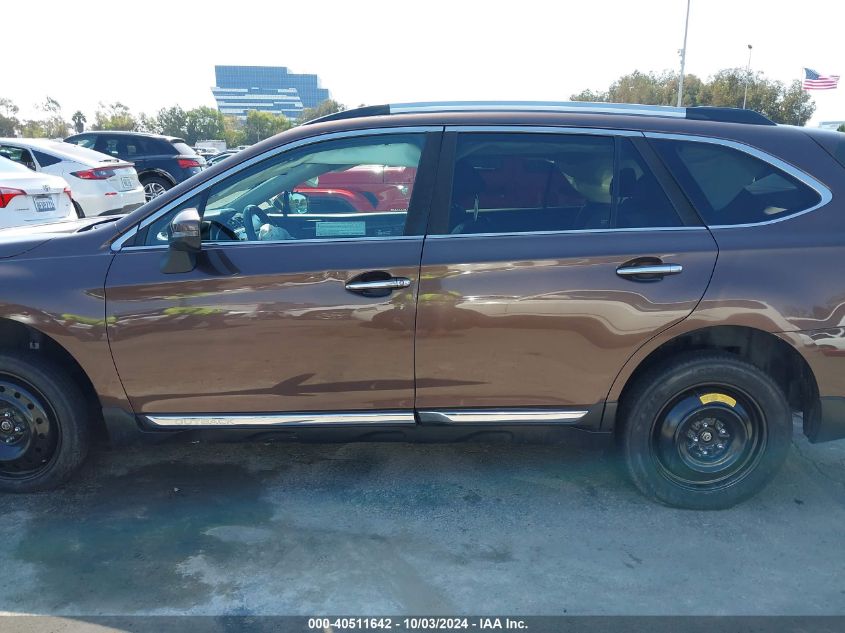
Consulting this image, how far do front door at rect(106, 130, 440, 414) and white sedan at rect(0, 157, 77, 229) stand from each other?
14.2ft

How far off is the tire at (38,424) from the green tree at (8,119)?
69.7m

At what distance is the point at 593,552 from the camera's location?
3.00 meters

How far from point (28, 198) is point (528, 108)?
5.94 metres

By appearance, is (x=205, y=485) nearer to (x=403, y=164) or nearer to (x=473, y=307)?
(x=473, y=307)

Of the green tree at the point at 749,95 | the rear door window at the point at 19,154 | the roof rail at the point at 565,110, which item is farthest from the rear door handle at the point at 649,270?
the green tree at the point at 749,95

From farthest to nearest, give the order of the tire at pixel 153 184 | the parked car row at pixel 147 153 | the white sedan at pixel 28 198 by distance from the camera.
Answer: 1. the parked car row at pixel 147 153
2. the tire at pixel 153 184
3. the white sedan at pixel 28 198

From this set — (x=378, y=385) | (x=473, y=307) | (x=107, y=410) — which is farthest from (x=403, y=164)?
→ (x=107, y=410)

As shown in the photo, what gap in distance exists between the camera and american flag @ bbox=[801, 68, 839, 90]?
96.1 feet

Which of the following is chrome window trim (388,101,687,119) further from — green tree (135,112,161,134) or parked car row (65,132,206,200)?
green tree (135,112,161,134)

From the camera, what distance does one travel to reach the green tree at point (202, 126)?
285 feet

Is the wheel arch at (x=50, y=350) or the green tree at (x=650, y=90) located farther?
the green tree at (x=650, y=90)

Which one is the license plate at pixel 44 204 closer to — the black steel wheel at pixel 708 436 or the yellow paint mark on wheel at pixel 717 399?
the black steel wheel at pixel 708 436

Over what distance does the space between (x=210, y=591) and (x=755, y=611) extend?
2226 mm

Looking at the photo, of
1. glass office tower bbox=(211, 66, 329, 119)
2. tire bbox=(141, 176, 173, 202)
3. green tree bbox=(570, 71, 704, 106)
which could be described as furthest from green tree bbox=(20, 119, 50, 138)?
glass office tower bbox=(211, 66, 329, 119)
